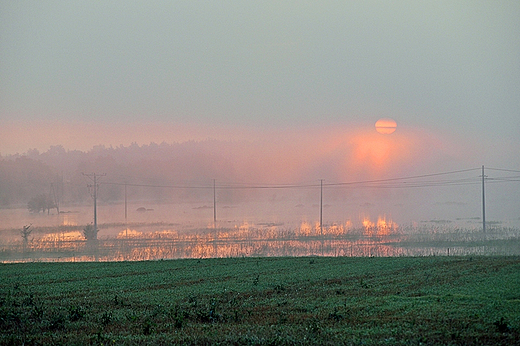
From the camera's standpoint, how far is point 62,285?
30.0 metres

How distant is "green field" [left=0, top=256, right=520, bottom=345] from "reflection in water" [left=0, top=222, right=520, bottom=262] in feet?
68.2

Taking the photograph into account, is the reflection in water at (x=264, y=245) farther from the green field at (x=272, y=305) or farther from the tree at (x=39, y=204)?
the tree at (x=39, y=204)

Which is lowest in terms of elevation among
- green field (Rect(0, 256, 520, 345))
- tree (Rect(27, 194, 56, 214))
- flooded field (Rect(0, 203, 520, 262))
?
flooded field (Rect(0, 203, 520, 262))

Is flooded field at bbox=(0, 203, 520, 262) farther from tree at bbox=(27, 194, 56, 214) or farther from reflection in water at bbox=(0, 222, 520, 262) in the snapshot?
tree at bbox=(27, 194, 56, 214)

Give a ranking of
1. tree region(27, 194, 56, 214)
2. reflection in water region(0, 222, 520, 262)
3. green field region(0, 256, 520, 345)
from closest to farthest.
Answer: green field region(0, 256, 520, 345) → reflection in water region(0, 222, 520, 262) → tree region(27, 194, 56, 214)

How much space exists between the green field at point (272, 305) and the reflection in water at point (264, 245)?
20800 mm

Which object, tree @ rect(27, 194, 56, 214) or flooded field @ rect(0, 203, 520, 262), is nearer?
flooded field @ rect(0, 203, 520, 262)

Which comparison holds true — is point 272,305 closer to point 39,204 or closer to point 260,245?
point 260,245

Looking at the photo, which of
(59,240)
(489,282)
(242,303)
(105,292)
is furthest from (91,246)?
(489,282)

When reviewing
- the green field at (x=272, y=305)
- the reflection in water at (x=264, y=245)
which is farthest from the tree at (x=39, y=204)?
the green field at (x=272, y=305)

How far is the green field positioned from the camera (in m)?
15.5

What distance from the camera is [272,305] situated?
21.6 metres

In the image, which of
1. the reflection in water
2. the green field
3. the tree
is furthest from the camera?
the tree

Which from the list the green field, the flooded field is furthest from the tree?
the green field
